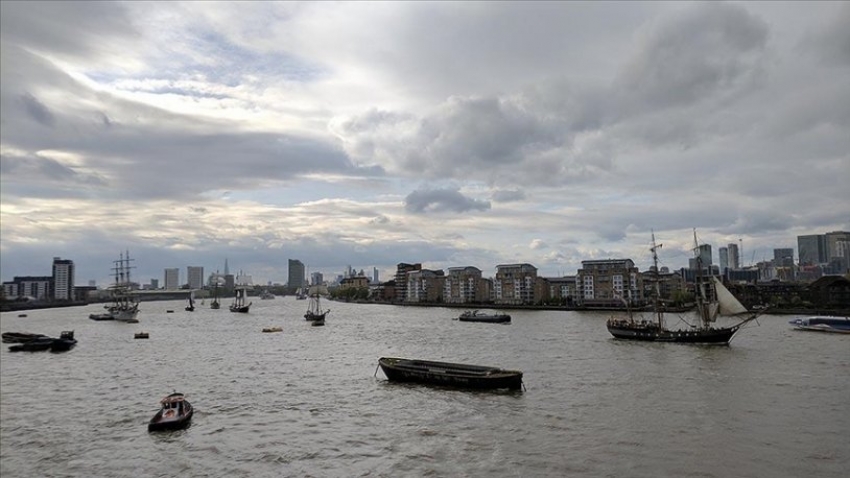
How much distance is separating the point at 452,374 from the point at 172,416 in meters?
17.5

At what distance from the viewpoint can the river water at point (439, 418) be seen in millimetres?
23125

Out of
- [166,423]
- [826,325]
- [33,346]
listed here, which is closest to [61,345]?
[33,346]

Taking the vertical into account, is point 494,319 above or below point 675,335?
below

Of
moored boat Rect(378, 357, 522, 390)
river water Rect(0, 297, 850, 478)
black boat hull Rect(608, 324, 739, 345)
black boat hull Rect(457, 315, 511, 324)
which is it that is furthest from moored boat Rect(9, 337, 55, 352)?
black boat hull Rect(457, 315, 511, 324)

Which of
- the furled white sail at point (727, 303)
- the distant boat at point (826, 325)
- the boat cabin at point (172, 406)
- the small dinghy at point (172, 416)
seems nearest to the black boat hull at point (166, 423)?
the small dinghy at point (172, 416)

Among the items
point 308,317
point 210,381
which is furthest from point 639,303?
point 210,381

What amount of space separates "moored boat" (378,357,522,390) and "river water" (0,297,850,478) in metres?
0.95

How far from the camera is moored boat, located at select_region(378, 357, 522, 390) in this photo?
121ft

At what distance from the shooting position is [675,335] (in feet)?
221

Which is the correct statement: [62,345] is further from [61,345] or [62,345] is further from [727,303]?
[727,303]

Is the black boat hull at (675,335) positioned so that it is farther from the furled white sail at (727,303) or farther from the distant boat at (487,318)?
the distant boat at (487,318)

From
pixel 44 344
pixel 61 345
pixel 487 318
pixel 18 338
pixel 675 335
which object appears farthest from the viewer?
pixel 487 318

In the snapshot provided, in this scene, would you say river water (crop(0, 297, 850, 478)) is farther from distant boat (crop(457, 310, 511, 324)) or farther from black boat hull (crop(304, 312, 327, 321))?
distant boat (crop(457, 310, 511, 324))

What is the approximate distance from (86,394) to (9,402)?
4238mm
